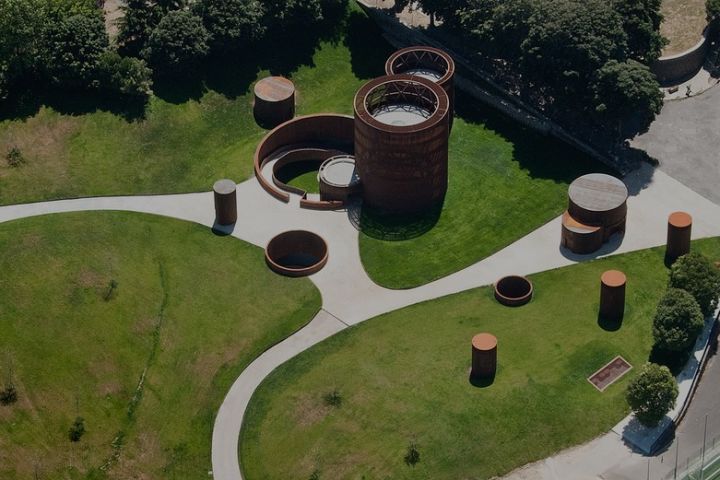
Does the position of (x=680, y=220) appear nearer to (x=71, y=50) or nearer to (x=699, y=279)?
(x=699, y=279)

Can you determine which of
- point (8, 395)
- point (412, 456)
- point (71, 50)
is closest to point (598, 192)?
point (412, 456)

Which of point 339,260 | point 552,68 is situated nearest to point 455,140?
point 552,68

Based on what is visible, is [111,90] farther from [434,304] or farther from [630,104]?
[630,104]

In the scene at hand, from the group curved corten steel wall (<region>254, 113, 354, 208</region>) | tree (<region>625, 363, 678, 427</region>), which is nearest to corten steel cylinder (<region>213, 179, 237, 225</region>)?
curved corten steel wall (<region>254, 113, 354, 208</region>)

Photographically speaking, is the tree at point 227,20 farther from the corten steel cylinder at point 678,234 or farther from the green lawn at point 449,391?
the corten steel cylinder at point 678,234

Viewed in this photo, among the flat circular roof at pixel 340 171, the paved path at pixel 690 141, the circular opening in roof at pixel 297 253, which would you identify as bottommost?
the circular opening in roof at pixel 297 253

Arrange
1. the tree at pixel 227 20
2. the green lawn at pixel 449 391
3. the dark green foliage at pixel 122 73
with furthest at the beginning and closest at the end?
the tree at pixel 227 20 < the dark green foliage at pixel 122 73 < the green lawn at pixel 449 391

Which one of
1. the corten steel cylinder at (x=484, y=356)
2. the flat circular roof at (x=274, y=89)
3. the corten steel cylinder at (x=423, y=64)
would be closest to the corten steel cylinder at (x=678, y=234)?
the corten steel cylinder at (x=484, y=356)

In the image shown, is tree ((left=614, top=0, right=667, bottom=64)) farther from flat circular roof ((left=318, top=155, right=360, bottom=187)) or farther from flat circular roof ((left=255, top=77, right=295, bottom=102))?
flat circular roof ((left=255, top=77, right=295, bottom=102))
